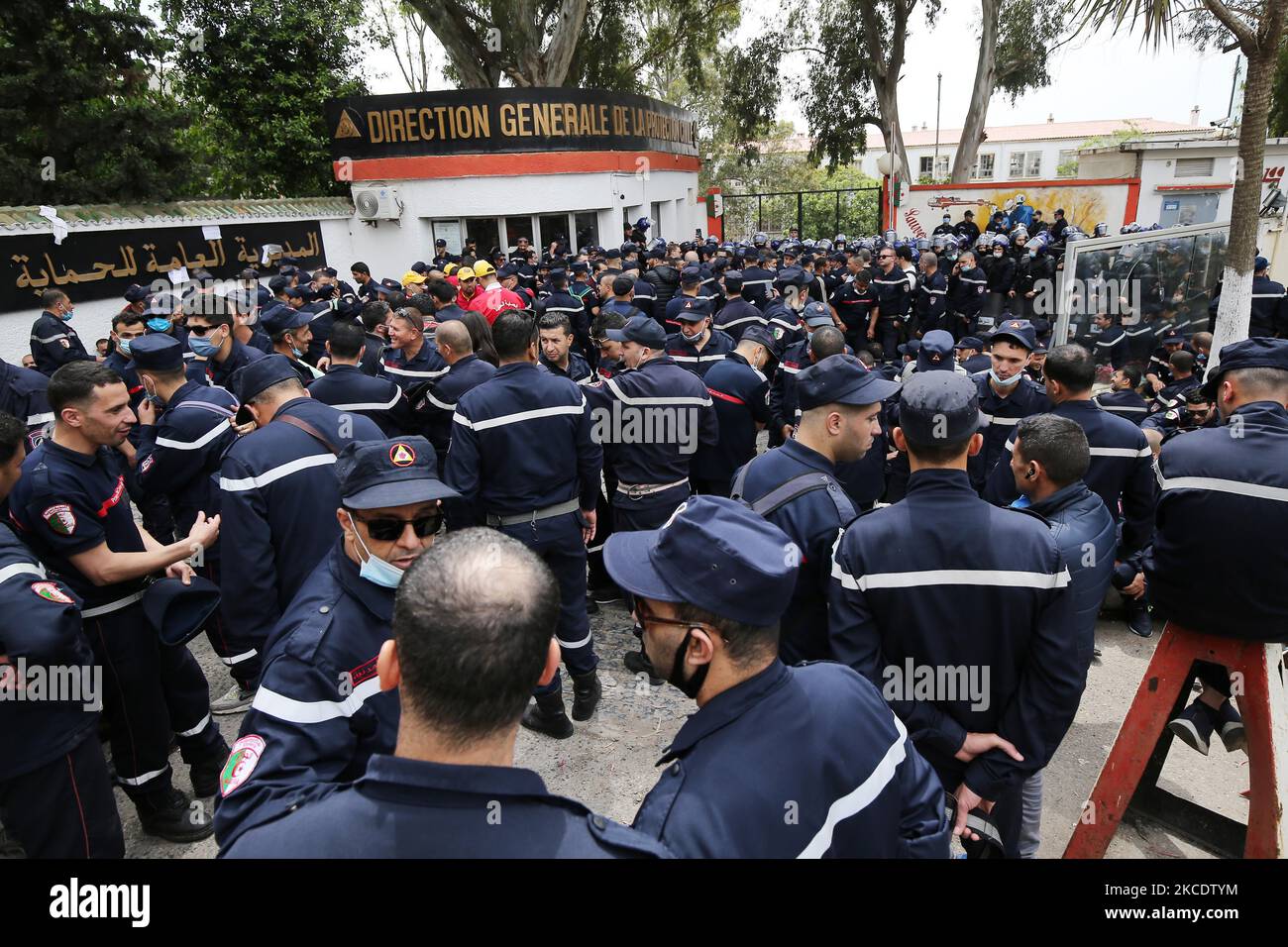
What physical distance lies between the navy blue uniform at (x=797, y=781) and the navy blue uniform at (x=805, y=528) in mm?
912

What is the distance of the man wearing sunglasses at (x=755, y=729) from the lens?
1.47 m

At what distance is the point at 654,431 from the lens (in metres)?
4.76

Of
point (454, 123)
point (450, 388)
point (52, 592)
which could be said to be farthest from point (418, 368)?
point (454, 123)

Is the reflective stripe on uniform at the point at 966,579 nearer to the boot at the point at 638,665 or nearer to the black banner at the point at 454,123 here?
the boot at the point at 638,665

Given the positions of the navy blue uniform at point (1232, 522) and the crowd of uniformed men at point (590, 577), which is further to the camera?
the navy blue uniform at point (1232, 522)

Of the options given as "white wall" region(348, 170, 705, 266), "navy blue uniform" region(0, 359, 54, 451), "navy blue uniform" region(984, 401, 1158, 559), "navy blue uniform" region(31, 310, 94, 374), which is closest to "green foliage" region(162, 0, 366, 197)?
"white wall" region(348, 170, 705, 266)

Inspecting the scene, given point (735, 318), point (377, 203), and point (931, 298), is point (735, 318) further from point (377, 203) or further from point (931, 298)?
point (377, 203)

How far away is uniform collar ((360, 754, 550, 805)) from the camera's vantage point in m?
1.22

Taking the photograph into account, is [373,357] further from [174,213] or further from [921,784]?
[174,213]

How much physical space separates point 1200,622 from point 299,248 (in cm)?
1667

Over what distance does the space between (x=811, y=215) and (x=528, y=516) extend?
28267mm

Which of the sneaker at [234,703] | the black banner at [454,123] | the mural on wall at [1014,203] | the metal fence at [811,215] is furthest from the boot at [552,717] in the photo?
the metal fence at [811,215]
